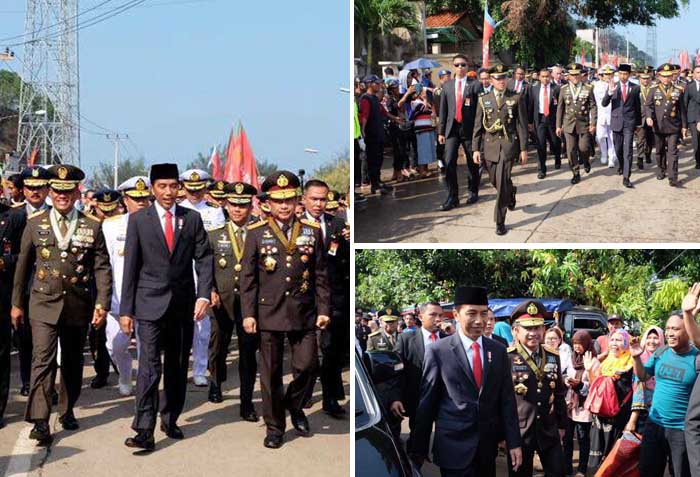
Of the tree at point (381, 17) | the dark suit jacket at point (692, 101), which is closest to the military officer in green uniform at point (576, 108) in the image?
the dark suit jacket at point (692, 101)

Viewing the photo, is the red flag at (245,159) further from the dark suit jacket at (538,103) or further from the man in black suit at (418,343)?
the man in black suit at (418,343)

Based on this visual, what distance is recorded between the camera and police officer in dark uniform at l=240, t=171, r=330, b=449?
7695mm

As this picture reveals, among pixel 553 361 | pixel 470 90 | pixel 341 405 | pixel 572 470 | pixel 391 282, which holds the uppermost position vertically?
pixel 470 90

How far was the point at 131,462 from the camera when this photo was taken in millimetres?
7227

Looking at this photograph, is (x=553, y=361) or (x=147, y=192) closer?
(x=553, y=361)

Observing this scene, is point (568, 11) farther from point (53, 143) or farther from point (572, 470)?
point (53, 143)

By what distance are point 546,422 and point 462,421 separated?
190 centimetres

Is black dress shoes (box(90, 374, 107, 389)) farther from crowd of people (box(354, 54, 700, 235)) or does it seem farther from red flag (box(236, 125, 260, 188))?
red flag (box(236, 125, 260, 188))

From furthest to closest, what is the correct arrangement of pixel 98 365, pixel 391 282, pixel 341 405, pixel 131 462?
pixel 98 365, pixel 341 405, pixel 131 462, pixel 391 282

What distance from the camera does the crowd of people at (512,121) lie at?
8.23m

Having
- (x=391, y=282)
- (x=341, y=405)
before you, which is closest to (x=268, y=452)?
(x=341, y=405)

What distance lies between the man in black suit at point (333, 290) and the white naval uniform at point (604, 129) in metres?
2.74

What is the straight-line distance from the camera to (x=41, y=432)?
7.64 m

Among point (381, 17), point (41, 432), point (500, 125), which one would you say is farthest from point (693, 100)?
point (41, 432)
